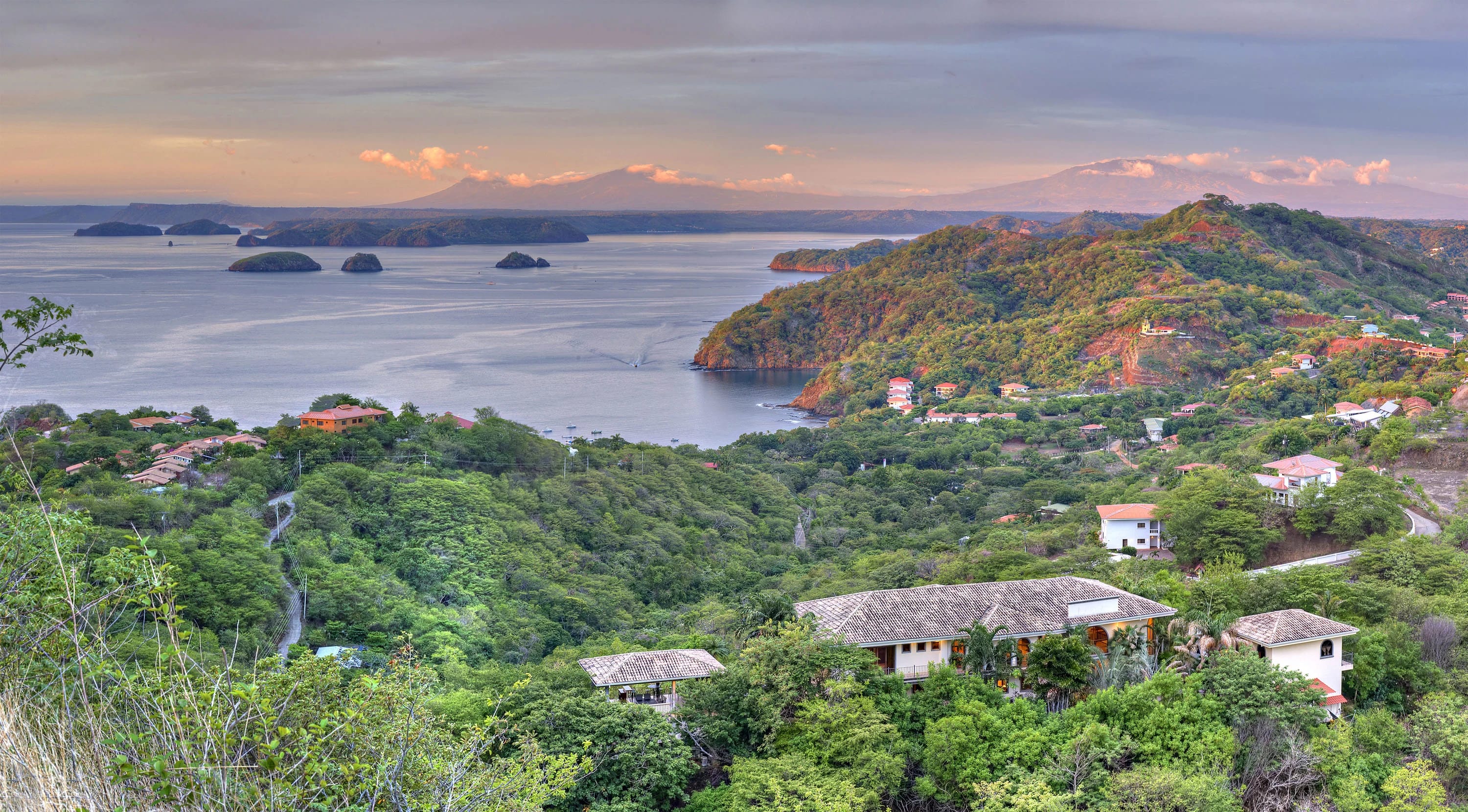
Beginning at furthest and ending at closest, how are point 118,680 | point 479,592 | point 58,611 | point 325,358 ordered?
point 325,358, point 479,592, point 58,611, point 118,680

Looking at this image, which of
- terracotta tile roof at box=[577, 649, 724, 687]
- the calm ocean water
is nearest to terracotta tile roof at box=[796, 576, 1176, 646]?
terracotta tile roof at box=[577, 649, 724, 687]

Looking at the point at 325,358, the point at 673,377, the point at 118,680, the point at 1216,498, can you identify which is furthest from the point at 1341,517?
the point at 325,358

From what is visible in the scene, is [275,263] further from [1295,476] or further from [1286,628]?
[1286,628]

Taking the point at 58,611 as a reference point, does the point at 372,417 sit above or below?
below

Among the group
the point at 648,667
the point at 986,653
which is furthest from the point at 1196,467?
the point at 648,667

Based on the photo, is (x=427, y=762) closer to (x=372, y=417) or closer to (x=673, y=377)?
(x=372, y=417)

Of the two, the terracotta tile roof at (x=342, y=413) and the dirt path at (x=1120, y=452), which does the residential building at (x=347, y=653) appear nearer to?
the terracotta tile roof at (x=342, y=413)

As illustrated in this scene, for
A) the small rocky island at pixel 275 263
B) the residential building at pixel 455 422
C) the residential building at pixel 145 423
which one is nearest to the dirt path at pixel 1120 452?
the residential building at pixel 455 422

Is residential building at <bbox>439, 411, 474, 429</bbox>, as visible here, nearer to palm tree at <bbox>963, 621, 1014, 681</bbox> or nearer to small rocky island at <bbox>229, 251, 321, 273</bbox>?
palm tree at <bbox>963, 621, 1014, 681</bbox>
